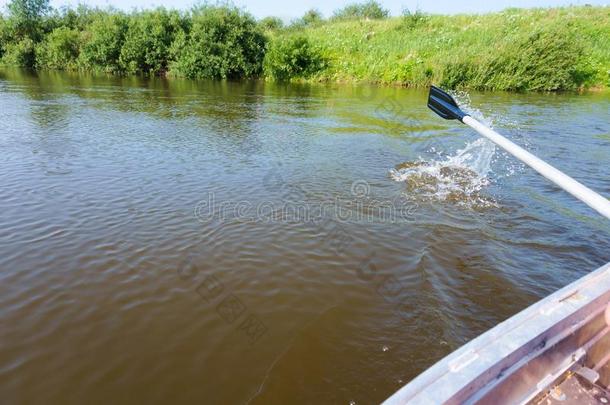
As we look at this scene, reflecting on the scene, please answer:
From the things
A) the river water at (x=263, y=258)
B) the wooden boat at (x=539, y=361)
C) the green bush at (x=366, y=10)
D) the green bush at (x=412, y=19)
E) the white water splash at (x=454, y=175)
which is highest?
the green bush at (x=366, y=10)

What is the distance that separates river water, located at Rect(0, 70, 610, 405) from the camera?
365 centimetres

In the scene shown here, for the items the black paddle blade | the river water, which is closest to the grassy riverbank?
the river water

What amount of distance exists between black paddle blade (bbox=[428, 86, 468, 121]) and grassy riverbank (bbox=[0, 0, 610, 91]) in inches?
890

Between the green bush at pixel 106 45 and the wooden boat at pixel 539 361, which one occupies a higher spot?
the green bush at pixel 106 45

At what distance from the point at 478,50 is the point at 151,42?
27236mm

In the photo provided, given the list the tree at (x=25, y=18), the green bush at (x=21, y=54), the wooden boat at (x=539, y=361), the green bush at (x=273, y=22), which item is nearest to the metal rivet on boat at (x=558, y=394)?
the wooden boat at (x=539, y=361)

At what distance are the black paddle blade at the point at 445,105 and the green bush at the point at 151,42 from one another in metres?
35.4

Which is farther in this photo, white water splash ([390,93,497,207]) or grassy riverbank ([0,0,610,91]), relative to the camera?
grassy riverbank ([0,0,610,91])

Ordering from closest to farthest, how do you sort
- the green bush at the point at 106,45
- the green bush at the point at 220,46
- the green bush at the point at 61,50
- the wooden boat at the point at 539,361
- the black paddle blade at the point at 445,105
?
1. the wooden boat at the point at 539,361
2. the black paddle blade at the point at 445,105
3. the green bush at the point at 220,46
4. the green bush at the point at 106,45
5. the green bush at the point at 61,50

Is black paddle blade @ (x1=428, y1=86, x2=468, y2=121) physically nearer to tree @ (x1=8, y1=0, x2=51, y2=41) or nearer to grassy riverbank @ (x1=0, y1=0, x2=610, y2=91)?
grassy riverbank @ (x1=0, y1=0, x2=610, y2=91)

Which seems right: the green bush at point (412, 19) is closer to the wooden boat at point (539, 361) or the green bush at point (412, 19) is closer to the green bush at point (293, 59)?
the green bush at point (293, 59)

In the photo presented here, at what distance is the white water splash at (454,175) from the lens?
7.71 meters

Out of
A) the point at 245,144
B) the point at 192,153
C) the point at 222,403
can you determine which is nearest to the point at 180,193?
the point at 192,153

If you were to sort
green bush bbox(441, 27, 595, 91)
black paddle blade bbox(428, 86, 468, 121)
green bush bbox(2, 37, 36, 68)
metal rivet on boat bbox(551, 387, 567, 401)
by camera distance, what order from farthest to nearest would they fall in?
→ green bush bbox(2, 37, 36, 68) → green bush bbox(441, 27, 595, 91) → black paddle blade bbox(428, 86, 468, 121) → metal rivet on boat bbox(551, 387, 567, 401)
